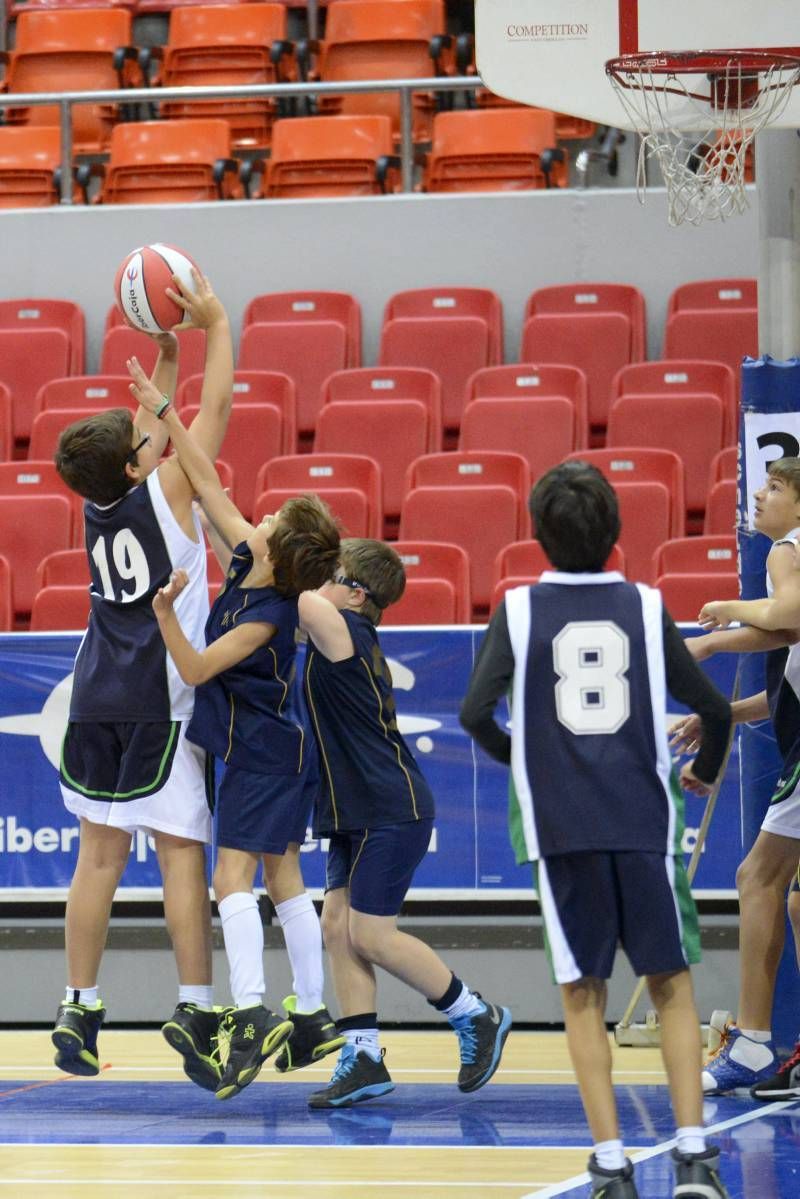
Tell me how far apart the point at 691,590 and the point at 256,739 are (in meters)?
2.75

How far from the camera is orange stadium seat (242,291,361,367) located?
10.6 metres

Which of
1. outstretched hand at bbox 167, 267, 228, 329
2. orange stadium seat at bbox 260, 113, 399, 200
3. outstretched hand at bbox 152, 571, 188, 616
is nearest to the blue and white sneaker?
outstretched hand at bbox 152, 571, 188, 616

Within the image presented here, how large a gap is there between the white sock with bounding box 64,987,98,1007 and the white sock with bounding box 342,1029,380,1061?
73 centimetres

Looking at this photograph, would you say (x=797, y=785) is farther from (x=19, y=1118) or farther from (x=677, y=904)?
(x=19, y=1118)

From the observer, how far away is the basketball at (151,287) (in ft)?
18.1

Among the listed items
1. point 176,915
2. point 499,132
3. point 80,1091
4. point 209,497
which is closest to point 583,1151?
point 176,915

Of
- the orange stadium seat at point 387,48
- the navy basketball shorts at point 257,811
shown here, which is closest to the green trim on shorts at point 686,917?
the navy basketball shorts at point 257,811

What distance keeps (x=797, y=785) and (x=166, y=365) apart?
7.49ft

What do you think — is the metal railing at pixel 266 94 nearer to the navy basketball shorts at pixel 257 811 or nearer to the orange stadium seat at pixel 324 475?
the orange stadium seat at pixel 324 475

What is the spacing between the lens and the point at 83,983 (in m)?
5.28

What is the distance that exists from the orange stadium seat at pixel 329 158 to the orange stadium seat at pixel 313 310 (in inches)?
45.2

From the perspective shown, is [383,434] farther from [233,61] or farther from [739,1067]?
[739,1067]

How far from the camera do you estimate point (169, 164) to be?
1174 centimetres

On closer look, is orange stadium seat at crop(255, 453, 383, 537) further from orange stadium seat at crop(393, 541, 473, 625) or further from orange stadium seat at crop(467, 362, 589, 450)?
orange stadium seat at crop(467, 362, 589, 450)
